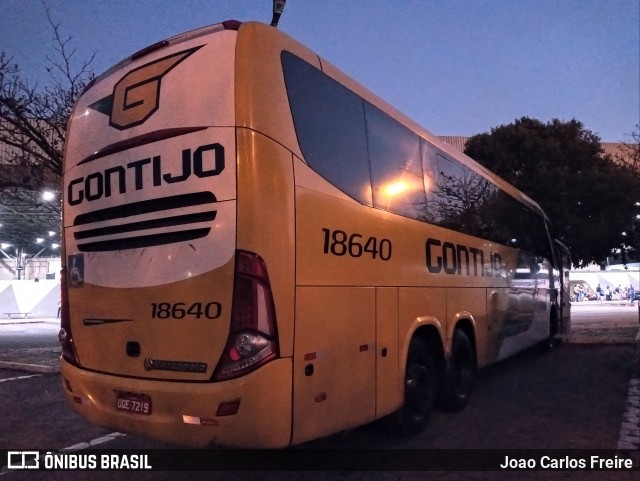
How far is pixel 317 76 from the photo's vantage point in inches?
174

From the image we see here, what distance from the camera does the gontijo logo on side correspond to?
13.6 ft

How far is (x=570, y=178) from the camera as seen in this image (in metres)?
20.3

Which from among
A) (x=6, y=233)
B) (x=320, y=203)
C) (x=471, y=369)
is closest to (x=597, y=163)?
(x=471, y=369)

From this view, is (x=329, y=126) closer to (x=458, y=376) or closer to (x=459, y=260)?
(x=459, y=260)

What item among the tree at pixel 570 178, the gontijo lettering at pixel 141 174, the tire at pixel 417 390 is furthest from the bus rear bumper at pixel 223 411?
the tree at pixel 570 178

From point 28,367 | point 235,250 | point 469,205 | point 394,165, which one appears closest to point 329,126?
point 394,165

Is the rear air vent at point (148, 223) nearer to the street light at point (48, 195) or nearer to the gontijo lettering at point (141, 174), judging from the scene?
the gontijo lettering at point (141, 174)

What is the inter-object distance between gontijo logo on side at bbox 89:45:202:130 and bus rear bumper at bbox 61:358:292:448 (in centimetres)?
208

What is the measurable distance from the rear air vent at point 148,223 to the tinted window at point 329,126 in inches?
36.5

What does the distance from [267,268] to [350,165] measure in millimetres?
1472

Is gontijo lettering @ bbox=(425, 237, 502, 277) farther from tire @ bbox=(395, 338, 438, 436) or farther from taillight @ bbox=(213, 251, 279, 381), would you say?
taillight @ bbox=(213, 251, 279, 381)

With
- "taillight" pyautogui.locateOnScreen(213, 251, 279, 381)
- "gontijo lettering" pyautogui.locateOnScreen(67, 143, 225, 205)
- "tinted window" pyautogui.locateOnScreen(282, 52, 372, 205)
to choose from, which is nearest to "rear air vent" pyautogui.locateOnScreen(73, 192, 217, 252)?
"gontijo lettering" pyautogui.locateOnScreen(67, 143, 225, 205)

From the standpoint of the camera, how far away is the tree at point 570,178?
2034 centimetres

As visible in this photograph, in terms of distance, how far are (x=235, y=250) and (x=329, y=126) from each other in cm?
149
